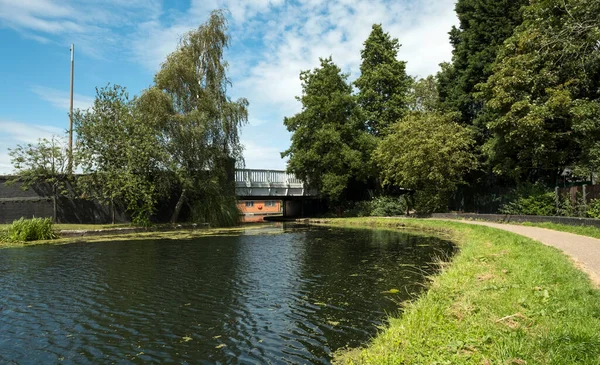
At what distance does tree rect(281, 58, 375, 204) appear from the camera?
3662cm

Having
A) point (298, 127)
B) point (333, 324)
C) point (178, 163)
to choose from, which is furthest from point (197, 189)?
point (333, 324)

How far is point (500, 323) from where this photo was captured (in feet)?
18.2

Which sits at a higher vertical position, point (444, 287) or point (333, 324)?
point (444, 287)

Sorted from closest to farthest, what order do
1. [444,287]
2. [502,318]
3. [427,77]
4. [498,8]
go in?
[502,318], [444,287], [498,8], [427,77]

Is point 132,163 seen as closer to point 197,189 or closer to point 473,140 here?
point 197,189

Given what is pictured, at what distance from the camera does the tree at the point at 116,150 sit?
2844 centimetres

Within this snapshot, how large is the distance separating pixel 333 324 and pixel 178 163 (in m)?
26.0

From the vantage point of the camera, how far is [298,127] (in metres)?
39.5

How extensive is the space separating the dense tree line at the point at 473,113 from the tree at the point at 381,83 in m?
0.10

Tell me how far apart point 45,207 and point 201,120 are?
13435 millimetres

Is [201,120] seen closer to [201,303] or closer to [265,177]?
[265,177]

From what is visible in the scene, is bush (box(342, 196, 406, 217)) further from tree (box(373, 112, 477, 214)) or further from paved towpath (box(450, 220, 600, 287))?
paved towpath (box(450, 220, 600, 287))

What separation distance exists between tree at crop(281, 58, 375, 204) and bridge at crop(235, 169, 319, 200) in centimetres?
347

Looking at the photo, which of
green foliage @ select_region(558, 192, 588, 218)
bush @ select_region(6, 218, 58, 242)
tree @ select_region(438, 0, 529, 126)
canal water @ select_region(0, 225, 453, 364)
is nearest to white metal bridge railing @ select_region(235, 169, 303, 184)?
tree @ select_region(438, 0, 529, 126)
